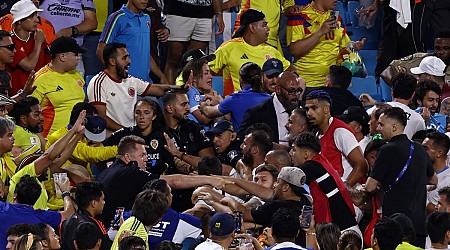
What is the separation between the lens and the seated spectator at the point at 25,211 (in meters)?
11.3

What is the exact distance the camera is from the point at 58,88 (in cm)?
1409

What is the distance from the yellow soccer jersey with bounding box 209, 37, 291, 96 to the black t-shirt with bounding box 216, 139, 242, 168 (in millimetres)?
1731

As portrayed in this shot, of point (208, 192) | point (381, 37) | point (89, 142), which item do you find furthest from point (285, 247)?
point (381, 37)

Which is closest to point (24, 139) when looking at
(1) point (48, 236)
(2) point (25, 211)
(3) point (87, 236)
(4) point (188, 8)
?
(2) point (25, 211)

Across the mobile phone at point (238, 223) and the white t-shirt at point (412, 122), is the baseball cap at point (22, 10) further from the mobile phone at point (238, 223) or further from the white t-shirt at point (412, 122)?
the mobile phone at point (238, 223)

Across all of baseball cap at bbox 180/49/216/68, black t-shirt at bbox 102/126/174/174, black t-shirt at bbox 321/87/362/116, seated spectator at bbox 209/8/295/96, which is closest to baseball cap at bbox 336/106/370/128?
black t-shirt at bbox 321/87/362/116

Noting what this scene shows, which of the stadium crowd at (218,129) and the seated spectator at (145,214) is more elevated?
the seated spectator at (145,214)

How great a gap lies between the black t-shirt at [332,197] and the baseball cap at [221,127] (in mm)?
1820

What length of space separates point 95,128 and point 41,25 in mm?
2617

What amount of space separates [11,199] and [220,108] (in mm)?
3047

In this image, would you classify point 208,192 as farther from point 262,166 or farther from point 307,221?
point 307,221

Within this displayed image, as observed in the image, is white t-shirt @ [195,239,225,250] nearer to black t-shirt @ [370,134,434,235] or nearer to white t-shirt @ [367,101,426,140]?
A: black t-shirt @ [370,134,434,235]

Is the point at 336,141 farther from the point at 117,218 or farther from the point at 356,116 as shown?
the point at 117,218

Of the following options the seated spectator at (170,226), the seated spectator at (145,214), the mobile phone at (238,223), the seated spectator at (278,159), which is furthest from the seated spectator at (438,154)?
the seated spectator at (145,214)
